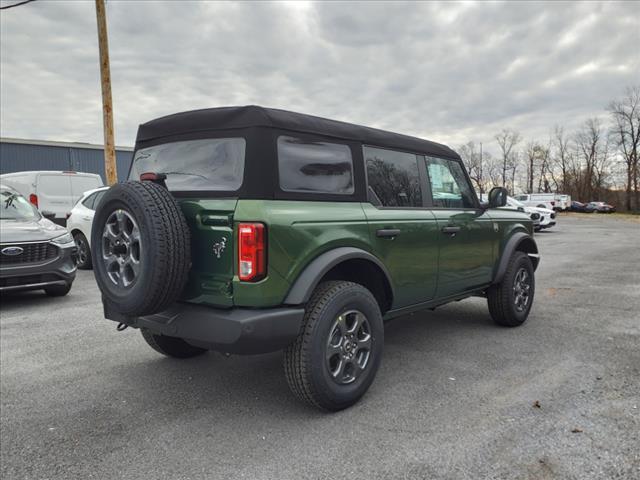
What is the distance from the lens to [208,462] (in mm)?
2562

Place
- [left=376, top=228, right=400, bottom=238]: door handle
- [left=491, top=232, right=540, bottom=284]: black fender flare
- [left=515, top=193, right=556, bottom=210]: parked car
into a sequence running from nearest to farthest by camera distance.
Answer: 1. [left=376, top=228, right=400, bottom=238]: door handle
2. [left=491, top=232, right=540, bottom=284]: black fender flare
3. [left=515, top=193, right=556, bottom=210]: parked car

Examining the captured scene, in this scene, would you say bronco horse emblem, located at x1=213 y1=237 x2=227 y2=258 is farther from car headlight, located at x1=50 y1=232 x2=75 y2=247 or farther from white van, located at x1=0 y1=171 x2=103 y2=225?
white van, located at x1=0 y1=171 x2=103 y2=225

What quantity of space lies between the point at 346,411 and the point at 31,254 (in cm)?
510

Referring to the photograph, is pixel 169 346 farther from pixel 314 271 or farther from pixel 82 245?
pixel 82 245

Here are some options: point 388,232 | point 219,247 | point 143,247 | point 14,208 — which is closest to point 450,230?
point 388,232

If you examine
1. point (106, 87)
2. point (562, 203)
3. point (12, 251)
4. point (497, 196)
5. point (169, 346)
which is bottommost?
point (169, 346)

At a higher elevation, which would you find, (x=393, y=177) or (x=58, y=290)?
(x=393, y=177)

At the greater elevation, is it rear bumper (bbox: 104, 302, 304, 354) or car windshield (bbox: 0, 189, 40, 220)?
car windshield (bbox: 0, 189, 40, 220)

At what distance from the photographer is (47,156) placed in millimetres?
25078

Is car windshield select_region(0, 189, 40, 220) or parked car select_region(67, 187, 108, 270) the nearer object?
car windshield select_region(0, 189, 40, 220)

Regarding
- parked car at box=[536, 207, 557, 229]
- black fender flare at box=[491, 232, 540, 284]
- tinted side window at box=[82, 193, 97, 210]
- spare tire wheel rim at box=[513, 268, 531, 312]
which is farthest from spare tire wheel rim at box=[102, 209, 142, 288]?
parked car at box=[536, 207, 557, 229]

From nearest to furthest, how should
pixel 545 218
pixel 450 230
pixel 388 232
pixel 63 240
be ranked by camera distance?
pixel 388 232 < pixel 450 230 < pixel 63 240 < pixel 545 218

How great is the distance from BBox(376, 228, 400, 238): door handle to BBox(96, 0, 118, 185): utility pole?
1040 cm

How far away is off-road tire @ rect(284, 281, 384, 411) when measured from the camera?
290 centimetres
